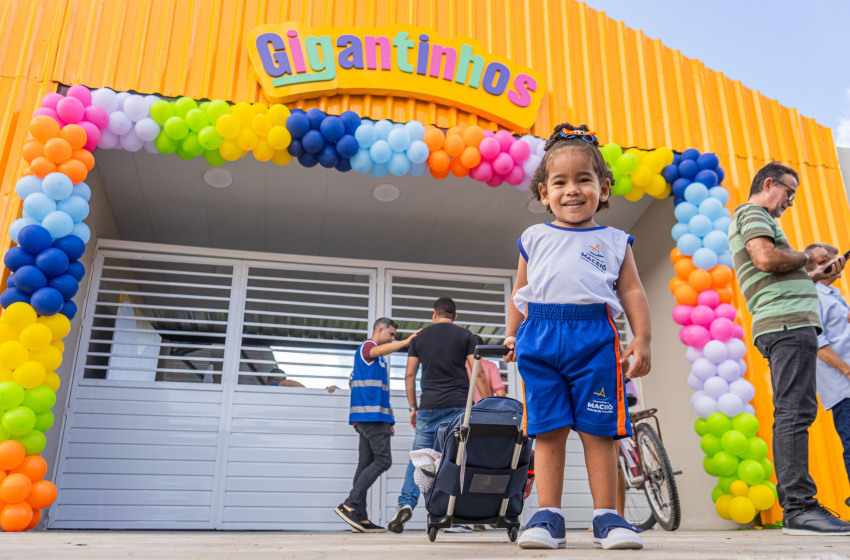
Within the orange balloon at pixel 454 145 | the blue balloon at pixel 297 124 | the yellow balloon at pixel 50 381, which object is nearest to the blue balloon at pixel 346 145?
the blue balloon at pixel 297 124

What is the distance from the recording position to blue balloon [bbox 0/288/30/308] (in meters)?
3.99

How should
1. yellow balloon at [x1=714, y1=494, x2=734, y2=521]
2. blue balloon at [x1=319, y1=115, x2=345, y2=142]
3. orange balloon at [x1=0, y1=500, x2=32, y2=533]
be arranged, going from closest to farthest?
orange balloon at [x1=0, y1=500, x2=32, y2=533]
yellow balloon at [x1=714, y1=494, x2=734, y2=521]
blue balloon at [x1=319, y1=115, x2=345, y2=142]

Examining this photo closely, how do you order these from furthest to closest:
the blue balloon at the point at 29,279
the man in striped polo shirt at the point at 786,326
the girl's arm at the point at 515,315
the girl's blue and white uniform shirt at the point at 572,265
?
the blue balloon at the point at 29,279
the man in striped polo shirt at the point at 786,326
the girl's arm at the point at 515,315
the girl's blue and white uniform shirt at the point at 572,265

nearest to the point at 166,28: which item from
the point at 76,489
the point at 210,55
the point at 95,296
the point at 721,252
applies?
the point at 210,55

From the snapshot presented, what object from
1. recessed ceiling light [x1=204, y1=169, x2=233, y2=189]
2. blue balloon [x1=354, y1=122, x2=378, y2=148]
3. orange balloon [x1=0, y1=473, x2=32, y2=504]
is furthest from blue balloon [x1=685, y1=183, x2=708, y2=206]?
orange balloon [x1=0, y1=473, x2=32, y2=504]

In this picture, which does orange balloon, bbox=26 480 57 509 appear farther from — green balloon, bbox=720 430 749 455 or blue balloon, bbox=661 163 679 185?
blue balloon, bbox=661 163 679 185

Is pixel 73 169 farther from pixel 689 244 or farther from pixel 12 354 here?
pixel 689 244

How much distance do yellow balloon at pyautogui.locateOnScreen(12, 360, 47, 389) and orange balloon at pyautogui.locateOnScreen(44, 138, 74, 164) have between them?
1386mm

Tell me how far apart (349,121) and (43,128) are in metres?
2.10

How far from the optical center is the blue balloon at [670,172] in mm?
5398

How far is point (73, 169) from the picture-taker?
4.35 meters

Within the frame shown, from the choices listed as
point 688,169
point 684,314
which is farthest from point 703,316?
point 688,169

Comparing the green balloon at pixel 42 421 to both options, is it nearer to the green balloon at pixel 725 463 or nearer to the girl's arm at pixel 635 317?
the girl's arm at pixel 635 317

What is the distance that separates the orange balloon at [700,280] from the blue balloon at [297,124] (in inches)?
128
